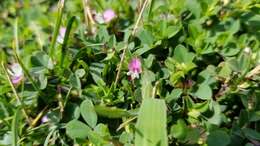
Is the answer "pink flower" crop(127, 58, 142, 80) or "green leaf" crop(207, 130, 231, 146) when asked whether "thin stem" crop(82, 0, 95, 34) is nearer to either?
"pink flower" crop(127, 58, 142, 80)

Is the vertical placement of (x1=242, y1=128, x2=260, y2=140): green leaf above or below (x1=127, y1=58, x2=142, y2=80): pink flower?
below

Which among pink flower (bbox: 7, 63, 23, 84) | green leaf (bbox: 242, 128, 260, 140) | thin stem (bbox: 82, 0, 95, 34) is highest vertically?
thin stem (bbox: 82, 0, 95, 34)

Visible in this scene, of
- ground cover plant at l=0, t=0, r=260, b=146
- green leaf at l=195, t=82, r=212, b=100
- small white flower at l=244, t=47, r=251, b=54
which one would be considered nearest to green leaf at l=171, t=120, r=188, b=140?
ground cover plant at l=0, t=0, r=260, b=146

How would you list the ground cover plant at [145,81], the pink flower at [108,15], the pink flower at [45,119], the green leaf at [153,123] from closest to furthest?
the green leaf at [153,123] < the ground cover plant at [145,81] < the pink flower at [45,119] < the pink flower at [108,15]

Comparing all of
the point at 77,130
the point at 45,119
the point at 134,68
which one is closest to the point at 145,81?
the point at 134,68

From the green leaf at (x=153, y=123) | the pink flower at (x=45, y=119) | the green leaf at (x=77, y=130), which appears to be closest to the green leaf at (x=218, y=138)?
the green leaf at (x=153, y=123)

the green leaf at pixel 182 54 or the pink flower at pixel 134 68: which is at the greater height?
the green leaf at pixel 182 54

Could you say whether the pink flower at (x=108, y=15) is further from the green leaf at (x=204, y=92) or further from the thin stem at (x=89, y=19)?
the green leaf at (x=204, y=92)

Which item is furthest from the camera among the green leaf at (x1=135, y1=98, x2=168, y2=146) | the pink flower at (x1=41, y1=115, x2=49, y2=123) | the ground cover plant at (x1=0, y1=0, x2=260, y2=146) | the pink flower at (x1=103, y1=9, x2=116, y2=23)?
the pink flower at (x1=103, y1=9, x2=116, y2=23)
